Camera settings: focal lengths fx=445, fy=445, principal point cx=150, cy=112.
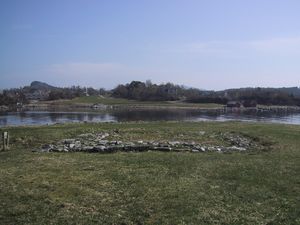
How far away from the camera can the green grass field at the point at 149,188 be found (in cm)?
1167

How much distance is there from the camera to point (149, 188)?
47.7 ft

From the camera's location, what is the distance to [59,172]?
56.1ft

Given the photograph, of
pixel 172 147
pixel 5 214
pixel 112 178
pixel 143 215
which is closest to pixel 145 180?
pixel 112 178

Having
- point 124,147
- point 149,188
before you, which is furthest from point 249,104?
point 149,188

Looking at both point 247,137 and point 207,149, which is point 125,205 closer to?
point 207,149

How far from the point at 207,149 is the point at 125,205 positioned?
12971mm

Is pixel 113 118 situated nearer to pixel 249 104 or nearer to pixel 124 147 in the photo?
pixel 124 147

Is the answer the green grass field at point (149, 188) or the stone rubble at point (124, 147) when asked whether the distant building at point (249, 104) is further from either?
the green grass field at point (149, 188)

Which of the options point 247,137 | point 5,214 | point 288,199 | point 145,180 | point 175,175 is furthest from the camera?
point 247,137

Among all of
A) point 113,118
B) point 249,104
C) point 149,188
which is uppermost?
point 149,188


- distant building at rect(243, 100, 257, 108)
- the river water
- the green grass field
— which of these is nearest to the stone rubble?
the green grass field

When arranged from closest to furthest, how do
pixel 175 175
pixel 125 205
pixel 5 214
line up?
1. pixel 5 214
2. pixel 125 205
3. pixel 175 175

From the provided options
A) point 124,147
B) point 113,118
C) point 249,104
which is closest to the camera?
point 124,147

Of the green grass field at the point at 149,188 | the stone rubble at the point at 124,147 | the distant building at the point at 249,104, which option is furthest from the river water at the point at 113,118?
the distant building at the point at 249,104
